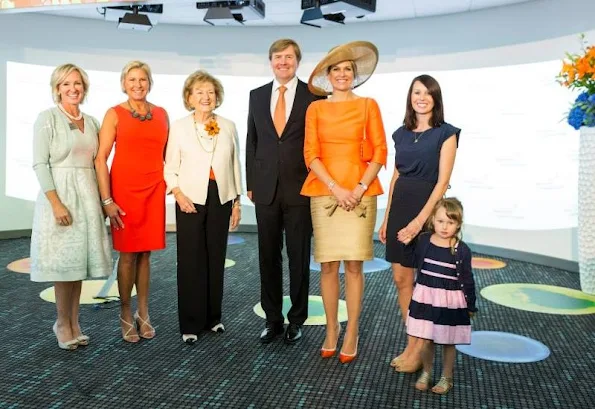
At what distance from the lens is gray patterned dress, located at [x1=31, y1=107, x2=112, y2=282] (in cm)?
289

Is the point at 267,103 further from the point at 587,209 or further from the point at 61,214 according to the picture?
the point at 587,209

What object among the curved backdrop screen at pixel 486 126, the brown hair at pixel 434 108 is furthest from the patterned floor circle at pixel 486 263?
the brown hair at pixel 434 108

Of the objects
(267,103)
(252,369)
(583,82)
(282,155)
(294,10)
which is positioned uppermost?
(294,10)

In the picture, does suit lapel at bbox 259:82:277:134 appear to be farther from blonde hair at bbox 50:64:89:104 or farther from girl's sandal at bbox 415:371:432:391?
girl's sandal at bbox 415:371:432:391

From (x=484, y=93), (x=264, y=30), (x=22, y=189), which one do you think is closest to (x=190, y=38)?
(x=264, y=30)

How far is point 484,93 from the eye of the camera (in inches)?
239

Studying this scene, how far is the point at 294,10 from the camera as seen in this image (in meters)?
6.41

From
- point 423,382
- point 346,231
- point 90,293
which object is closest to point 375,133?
point 346,231

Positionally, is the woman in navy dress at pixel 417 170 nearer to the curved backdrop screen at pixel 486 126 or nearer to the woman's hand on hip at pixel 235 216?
the woman's hand on hip at pixel 235 216

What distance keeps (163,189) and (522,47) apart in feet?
13.7

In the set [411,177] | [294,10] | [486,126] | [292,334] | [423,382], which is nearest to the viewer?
[423,382]

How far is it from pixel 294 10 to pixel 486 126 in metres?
2.43

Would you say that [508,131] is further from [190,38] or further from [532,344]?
[190,38]

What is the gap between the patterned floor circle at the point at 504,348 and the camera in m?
2.98
